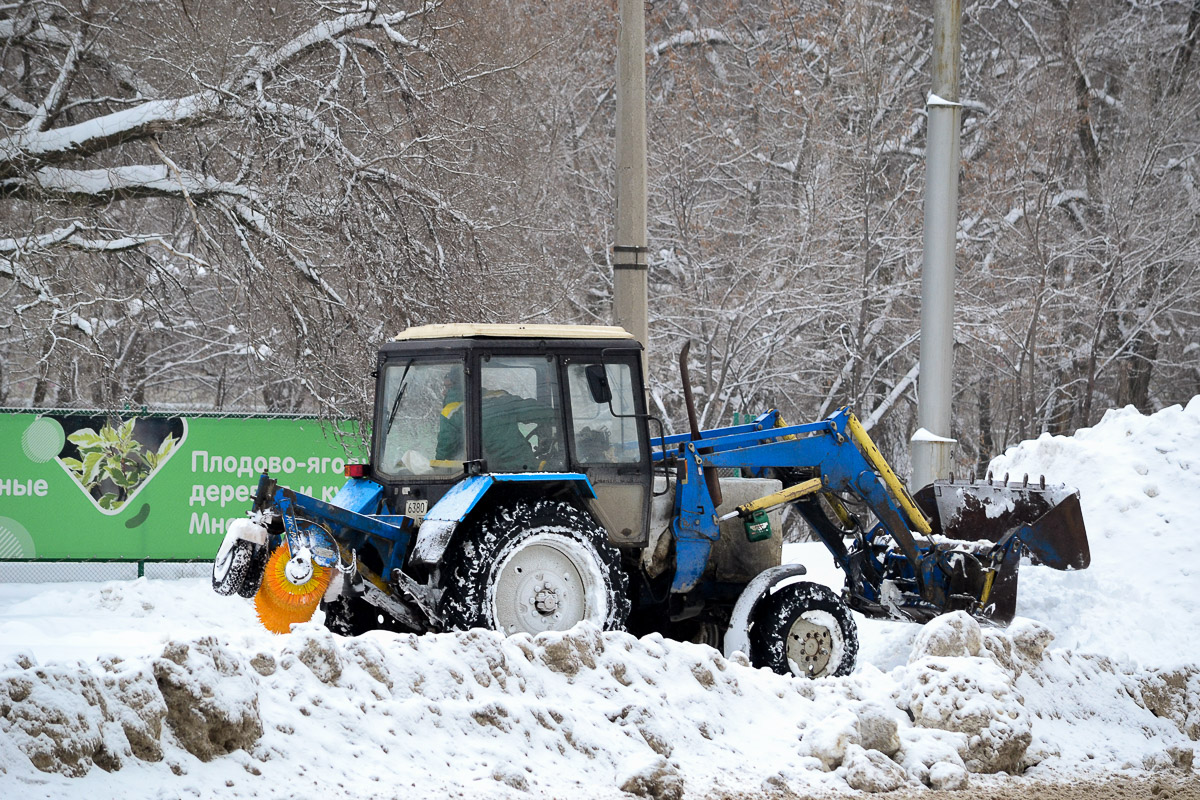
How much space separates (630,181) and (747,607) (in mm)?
3767

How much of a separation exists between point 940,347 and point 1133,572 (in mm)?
2373

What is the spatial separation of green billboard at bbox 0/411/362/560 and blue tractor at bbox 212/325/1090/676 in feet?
17.5

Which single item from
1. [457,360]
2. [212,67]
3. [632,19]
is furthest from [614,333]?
[212,67]

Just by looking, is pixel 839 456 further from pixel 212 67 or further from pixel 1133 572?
pixel 212 67

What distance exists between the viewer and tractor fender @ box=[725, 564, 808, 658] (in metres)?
7.99

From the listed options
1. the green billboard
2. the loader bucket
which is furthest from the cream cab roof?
the green billboard

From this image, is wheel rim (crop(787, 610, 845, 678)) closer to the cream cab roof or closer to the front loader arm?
the front loader arm

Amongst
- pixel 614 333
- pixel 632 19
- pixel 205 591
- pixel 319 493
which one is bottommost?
pixel 205 591

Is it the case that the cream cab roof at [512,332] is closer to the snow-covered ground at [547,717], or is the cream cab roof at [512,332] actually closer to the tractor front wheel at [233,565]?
the tractor front wheel at [233,565]

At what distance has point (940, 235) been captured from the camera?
36.6 ft

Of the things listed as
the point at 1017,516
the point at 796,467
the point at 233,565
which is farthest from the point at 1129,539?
the point at 233,565

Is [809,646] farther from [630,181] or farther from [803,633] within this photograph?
[630,181]

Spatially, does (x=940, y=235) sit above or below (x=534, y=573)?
above

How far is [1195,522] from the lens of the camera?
10914 mm
